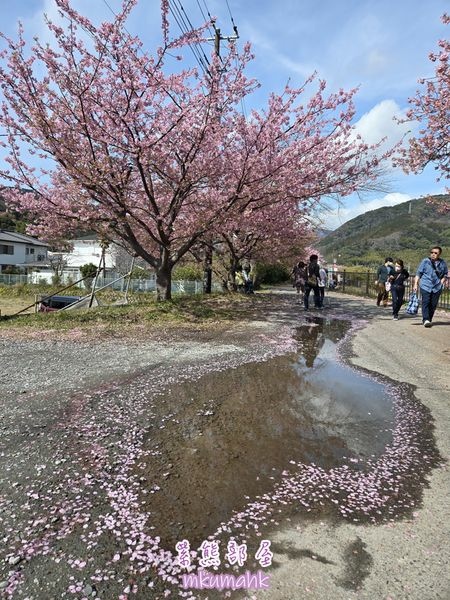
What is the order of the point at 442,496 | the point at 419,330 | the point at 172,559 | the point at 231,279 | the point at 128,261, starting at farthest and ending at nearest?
1. the point at 128,261
2. the point at 231,279
3. the point at 419,330
4. the point at 442,496
5. the point at 172,559

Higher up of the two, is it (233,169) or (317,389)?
(233,169)

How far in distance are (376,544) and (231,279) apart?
62.5 feet

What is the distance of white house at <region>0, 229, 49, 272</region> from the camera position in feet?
182

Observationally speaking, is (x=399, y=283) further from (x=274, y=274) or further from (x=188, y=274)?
(x=274, y=274)

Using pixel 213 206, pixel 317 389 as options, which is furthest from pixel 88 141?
pixel 317 389

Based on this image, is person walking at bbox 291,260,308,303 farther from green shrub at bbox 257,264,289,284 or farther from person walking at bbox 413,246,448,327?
green shrub at bbox 257,264,289,284

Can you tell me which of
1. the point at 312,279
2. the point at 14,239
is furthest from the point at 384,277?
the point at 14,239

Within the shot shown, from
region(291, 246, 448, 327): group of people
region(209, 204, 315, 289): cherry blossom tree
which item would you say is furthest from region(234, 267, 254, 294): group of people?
region(291, 246, 448, 327): group of people

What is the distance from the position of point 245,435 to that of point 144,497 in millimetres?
1322

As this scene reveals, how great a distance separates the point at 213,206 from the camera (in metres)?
11.9

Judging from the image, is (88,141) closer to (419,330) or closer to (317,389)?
(317,389)

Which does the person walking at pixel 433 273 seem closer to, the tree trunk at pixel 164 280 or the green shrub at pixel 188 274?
the tree trunk at pixel 164 280

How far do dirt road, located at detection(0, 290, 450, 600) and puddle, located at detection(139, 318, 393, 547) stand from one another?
2cm

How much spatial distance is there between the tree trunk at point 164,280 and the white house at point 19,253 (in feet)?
157
